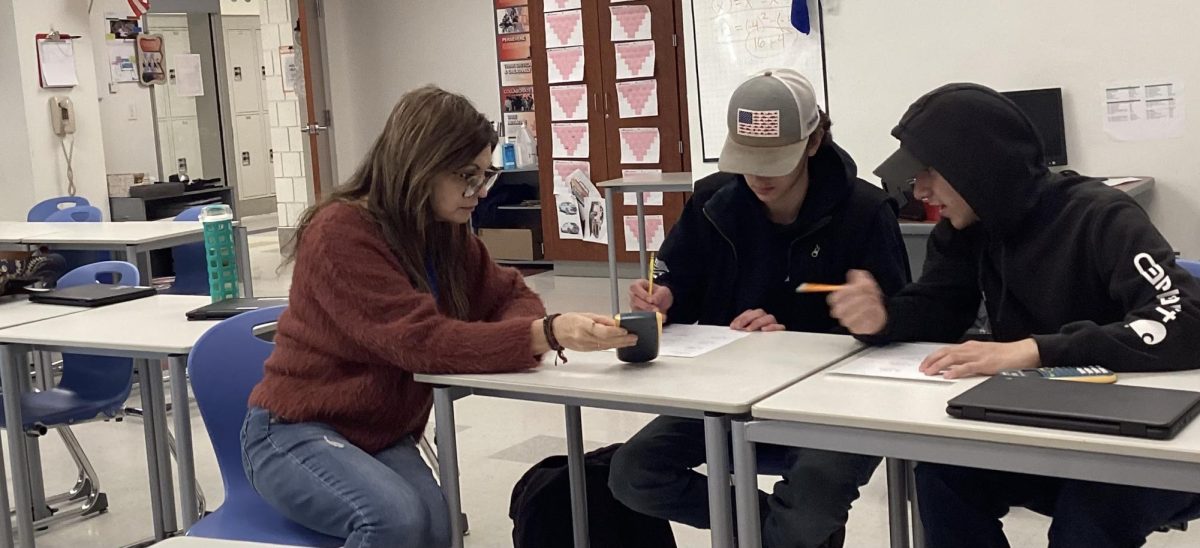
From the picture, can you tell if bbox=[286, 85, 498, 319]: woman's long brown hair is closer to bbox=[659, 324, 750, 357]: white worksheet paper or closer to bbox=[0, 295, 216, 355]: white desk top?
bbox=[659, 324, 750, 357]: white worksheet paper

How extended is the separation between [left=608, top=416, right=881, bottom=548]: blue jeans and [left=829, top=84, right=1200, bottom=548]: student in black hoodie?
→ 184mm

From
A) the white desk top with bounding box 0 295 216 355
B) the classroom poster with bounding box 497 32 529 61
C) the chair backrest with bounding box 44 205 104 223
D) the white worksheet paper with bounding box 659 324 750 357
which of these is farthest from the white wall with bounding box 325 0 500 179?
the white worksheet paper with bounding box 659 324 750 357

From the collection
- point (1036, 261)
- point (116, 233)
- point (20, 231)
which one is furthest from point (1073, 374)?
point (20, 231)

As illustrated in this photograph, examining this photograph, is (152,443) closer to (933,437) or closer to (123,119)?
(933,437)

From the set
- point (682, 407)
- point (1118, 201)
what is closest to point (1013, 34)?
point (1118, 201)

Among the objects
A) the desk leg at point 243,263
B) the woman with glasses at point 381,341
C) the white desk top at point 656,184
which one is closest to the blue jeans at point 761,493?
the woman with glasses at point 381,341

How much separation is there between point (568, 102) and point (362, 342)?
5861mm

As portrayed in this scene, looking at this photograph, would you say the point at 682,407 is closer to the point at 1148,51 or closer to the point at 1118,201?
the point at 1118,201

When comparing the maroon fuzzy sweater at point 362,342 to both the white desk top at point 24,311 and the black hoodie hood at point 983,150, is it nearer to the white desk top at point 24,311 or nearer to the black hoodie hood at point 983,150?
the black hoodie hood at point 983,150

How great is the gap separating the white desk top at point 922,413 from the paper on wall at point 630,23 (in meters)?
5.70

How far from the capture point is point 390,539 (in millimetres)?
2252

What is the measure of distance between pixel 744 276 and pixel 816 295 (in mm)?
159

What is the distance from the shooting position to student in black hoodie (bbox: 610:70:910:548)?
2352 millimetres

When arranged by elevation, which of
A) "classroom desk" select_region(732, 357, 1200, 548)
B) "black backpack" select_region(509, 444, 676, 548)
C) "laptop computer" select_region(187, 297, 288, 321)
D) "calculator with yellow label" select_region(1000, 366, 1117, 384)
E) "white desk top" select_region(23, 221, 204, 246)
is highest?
"white desk top" select_region(23, 221, 204, 246)
